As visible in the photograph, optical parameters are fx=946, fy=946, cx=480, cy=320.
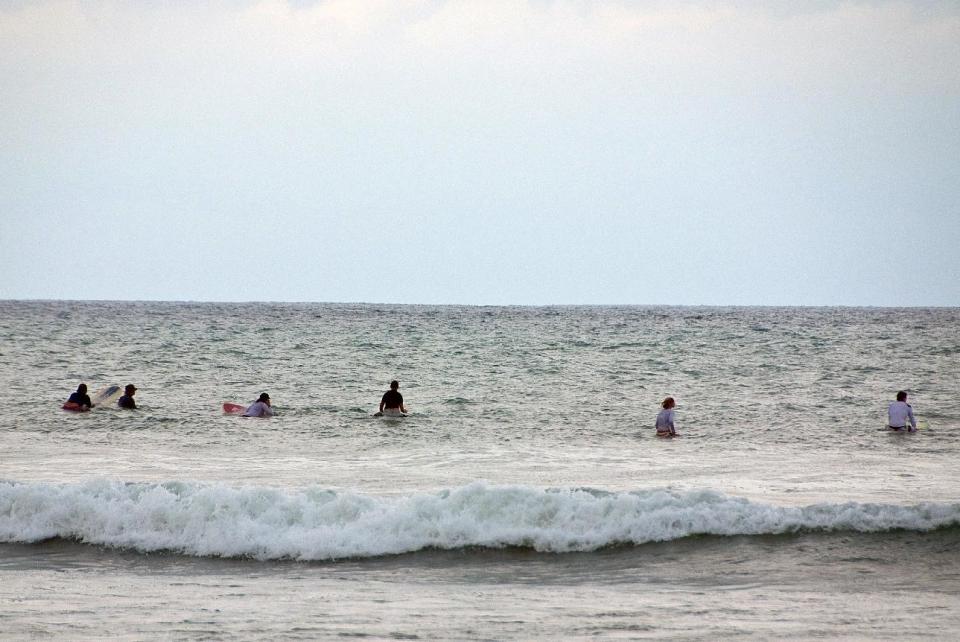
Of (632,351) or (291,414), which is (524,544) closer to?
(291,414)

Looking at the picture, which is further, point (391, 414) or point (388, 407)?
point (388, 407)

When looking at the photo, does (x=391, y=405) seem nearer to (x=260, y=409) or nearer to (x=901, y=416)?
(x=260, y=409)

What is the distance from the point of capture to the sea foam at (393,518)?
11.2 metres

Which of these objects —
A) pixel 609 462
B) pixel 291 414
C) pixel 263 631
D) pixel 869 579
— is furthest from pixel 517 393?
pixel 263 631

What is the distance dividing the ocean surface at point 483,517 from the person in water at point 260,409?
0.44 meters

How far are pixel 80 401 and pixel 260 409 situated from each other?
4.50 metres

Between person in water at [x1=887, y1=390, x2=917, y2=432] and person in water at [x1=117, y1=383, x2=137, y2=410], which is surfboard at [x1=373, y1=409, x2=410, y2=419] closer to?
person in water at [x1=117, y1=383, x2=137, y2=410]

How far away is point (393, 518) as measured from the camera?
11609mm

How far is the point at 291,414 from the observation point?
78.2 feet

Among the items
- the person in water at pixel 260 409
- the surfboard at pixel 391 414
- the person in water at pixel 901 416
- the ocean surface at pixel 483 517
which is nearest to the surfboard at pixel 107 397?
the ocean surface at pixel 483 517

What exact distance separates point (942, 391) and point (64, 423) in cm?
2398

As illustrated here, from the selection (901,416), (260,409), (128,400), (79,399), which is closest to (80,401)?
(79,399)

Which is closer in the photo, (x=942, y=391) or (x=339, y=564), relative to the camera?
(x=339, y=564)

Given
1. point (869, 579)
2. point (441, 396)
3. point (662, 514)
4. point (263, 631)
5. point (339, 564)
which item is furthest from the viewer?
point (441, 396)
